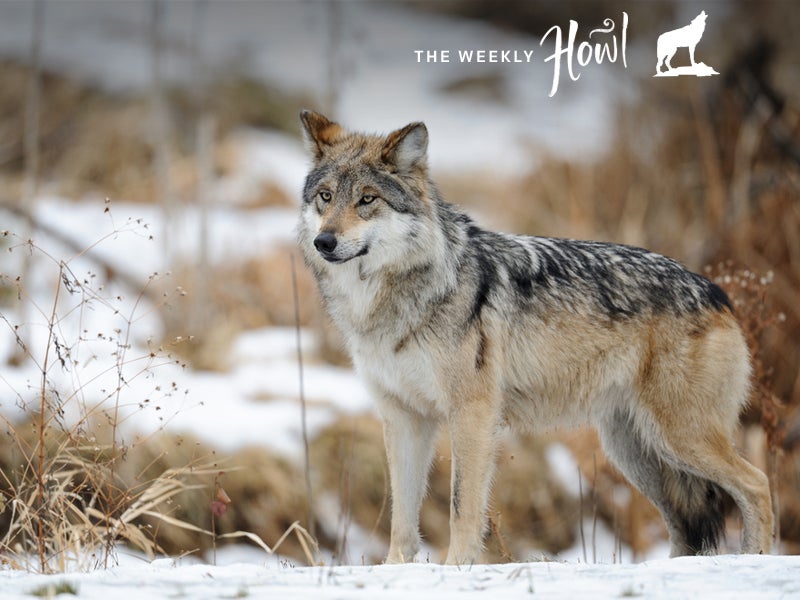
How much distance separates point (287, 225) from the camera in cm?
1093

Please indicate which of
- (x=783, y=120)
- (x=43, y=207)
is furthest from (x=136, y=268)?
(x=783, y=120)

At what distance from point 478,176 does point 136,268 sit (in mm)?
4439

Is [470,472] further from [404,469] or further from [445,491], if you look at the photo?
[445,491]

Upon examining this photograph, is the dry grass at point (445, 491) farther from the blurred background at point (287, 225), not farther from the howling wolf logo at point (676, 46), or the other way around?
the howling wolf logo at point (676, 46)

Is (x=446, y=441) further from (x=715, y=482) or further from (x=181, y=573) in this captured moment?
(x=181, y=573)

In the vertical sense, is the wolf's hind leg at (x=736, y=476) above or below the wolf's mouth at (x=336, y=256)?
below

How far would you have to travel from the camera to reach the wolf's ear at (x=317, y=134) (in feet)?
14.2

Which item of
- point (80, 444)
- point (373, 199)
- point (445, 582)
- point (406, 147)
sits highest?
point (406, 147)

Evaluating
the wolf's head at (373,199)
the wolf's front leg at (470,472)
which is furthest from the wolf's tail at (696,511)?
the wolf's head at (373,199)

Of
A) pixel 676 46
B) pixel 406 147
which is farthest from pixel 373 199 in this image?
pixel 676 46

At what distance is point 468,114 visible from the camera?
1455 centimetres

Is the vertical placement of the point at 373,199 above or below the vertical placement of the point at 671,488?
above

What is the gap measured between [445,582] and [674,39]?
8001 mm

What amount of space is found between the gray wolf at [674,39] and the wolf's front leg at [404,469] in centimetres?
606
